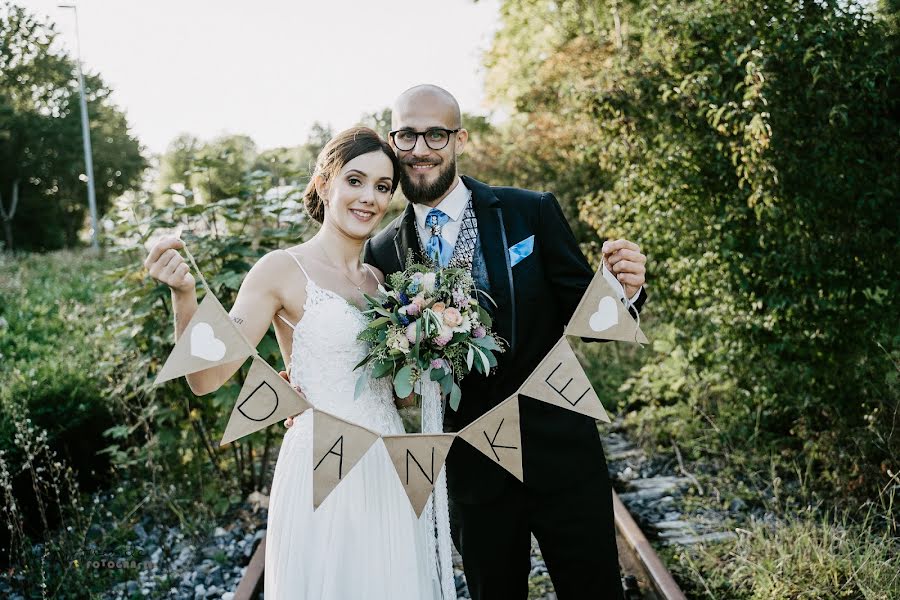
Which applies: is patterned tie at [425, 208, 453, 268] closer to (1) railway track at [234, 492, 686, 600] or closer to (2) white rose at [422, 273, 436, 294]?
(2) white rose at [422, 273, 436, 294]

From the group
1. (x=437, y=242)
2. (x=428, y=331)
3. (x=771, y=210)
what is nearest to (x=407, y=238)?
(x=437, y=242)

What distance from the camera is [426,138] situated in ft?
10.0

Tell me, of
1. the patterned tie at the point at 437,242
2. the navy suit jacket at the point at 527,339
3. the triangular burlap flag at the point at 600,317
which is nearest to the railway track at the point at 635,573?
the navy suit jacket at the point at 527,339

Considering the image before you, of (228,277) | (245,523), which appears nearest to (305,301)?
(228,277)

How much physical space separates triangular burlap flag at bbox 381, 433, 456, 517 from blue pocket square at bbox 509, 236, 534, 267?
34.1 inches

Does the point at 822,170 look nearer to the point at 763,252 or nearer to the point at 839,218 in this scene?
the point at 839,218

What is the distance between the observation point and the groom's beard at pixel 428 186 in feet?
10.0

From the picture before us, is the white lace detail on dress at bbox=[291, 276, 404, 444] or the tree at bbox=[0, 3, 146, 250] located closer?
the white lace detail on dress at bbox=[291, 276, 404, 444]

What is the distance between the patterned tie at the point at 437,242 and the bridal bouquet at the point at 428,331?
26cm

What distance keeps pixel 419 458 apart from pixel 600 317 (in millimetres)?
915

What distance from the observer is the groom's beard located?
3062mm

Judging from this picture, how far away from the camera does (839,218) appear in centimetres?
514

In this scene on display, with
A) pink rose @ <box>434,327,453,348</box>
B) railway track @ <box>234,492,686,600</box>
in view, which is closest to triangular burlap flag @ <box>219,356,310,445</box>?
pink rose @ <box>434,327,453,348</box>

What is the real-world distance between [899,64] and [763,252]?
164 cm
